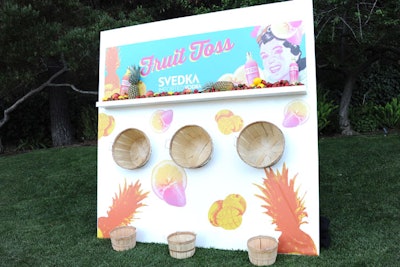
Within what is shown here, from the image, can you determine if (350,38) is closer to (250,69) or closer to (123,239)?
(250,69)

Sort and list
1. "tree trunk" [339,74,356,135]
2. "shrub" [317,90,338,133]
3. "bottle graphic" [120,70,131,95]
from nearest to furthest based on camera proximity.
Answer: "bottle graphic" [120,70,131,95] → "shrub" [317,90,338,133] → "tree trunk" [339,74,356,135]

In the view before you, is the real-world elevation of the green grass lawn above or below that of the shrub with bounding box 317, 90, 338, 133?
below

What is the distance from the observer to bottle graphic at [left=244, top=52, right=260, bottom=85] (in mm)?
3467

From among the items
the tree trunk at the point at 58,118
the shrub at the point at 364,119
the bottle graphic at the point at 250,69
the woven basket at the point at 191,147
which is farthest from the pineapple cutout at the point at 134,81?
the tree trunk at the point at 58,118

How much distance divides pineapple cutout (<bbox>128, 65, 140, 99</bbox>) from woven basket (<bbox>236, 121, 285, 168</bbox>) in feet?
4.25

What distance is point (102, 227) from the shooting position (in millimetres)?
4047

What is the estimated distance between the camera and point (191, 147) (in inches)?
146

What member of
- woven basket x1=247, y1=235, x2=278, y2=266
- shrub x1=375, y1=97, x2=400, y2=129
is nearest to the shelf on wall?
woven basket x1=247, y1=235, x2=278, y2=266

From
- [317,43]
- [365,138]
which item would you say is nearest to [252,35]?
[317,43]

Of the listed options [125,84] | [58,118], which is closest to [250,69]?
[125,84]

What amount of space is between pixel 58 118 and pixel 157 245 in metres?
7.17

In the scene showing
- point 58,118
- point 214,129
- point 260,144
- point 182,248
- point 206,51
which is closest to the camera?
point 182,248

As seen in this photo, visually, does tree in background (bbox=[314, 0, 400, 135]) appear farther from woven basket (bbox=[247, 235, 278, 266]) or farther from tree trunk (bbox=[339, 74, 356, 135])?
woven basket (bbox=[247, 235, 278, 266])

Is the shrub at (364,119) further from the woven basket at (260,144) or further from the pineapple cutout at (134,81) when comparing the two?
the pineapple cutout at (134,81)
